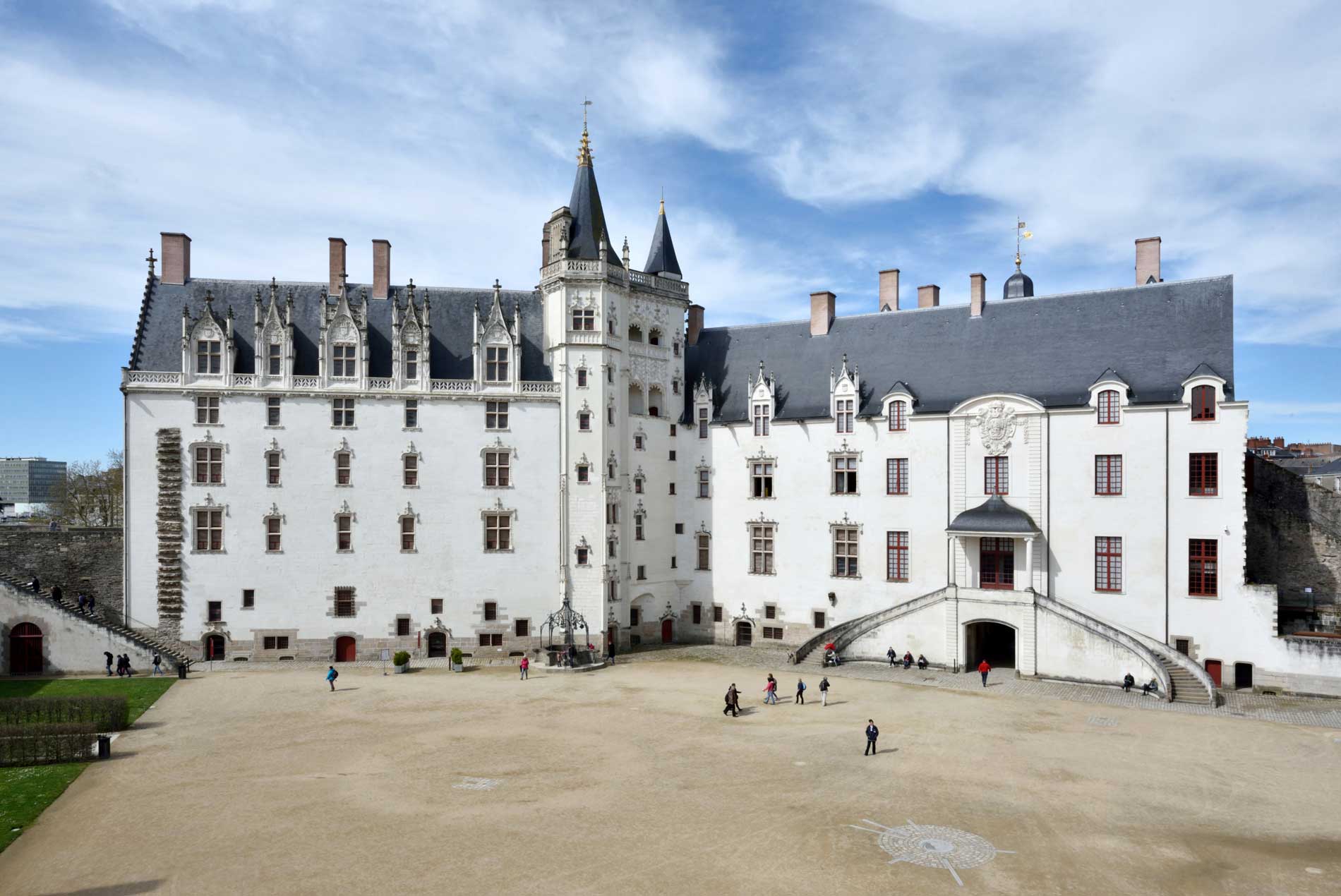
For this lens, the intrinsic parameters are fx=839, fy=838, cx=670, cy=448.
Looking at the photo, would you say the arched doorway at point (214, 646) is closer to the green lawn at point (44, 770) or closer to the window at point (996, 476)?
the green lawn at point (44, 770)

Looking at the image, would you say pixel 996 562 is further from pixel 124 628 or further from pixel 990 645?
pixel 124 628

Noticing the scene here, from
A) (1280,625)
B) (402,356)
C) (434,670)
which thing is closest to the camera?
(1280,625)

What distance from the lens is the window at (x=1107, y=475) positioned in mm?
38281

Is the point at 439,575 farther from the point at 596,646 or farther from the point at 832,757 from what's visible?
the point at 832,757

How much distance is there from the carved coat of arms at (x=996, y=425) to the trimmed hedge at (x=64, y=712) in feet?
125

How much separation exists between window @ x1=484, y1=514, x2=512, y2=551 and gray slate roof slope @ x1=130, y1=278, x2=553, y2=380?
784cm

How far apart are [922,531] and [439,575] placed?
24.9 m

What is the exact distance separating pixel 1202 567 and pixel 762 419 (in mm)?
22138

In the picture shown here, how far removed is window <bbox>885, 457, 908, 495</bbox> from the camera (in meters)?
43.3

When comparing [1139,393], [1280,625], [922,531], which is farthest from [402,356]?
[1280,625]

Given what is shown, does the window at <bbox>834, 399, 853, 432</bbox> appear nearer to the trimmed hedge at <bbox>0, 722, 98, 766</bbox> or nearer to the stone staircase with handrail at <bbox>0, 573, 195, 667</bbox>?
the stone staircase with handrail at <bbox>0, 573, 195, 667</bbox>

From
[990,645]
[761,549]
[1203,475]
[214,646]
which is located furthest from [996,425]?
[214,646]

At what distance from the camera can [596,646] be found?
43.9 meters

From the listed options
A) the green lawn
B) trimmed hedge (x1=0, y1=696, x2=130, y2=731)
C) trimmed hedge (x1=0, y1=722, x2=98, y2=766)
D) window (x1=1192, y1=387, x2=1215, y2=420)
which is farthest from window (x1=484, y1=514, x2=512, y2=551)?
window (x1=1192, y1=387, x2=1215, y2=420)
